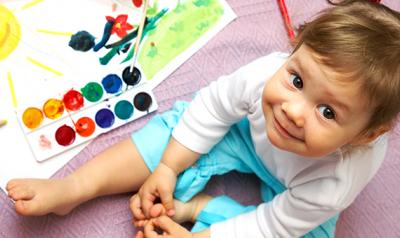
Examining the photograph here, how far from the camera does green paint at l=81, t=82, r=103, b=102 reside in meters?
0.89

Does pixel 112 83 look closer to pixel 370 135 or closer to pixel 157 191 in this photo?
pixel 157 191

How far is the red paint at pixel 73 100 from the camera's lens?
0.88m

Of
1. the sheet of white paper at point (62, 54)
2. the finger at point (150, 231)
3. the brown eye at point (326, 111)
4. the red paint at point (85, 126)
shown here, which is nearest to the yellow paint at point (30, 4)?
the sheet of white paper at point (62, 54)

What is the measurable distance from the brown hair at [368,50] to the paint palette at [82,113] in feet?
1.28

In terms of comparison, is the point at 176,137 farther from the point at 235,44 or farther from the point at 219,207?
the point at 235,44

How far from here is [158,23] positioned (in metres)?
0.96

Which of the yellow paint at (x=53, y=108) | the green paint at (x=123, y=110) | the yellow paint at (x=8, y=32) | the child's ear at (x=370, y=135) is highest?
the yellow paint at (x=8, y=32)

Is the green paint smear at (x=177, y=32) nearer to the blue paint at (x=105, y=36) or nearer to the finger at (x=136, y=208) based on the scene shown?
the blue paint at (x=105, y=36)

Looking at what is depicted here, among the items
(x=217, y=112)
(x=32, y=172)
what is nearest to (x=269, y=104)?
(x=217, y=112)

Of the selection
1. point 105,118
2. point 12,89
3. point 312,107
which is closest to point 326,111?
point 312,107

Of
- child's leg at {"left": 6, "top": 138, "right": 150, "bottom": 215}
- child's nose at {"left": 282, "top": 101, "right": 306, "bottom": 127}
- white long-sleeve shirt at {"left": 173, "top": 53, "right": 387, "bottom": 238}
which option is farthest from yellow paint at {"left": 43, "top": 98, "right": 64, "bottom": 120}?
child's nose at {"left": 282, "top": 101, "right": 306, "bottom": 127}

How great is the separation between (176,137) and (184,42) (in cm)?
22

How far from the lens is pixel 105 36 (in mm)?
927

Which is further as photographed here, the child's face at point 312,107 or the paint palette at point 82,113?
the paint palette at point 82,113
